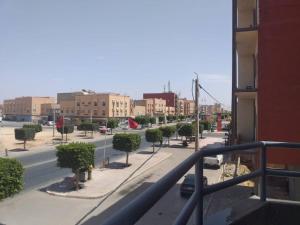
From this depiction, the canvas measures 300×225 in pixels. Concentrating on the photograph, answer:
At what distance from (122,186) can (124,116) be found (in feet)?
339

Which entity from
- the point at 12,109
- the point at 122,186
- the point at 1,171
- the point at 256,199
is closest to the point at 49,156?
the point at 122,186

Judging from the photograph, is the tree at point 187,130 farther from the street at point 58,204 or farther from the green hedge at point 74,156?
the green hedge at point 74,156

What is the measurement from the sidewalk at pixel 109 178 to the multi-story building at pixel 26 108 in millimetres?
112195

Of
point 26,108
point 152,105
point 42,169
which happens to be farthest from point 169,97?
point 42,169

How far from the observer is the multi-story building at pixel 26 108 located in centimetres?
15325

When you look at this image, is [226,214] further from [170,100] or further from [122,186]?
[170,100]

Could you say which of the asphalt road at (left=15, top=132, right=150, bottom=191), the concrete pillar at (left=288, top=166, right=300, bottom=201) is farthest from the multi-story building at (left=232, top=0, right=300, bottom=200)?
the asphalt road at (left=15, top=132, right=150, bottom=191)

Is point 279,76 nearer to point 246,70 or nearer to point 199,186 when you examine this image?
point 246,70

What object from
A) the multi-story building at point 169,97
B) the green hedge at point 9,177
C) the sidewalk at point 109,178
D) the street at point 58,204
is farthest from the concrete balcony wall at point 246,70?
the multi-story building at point 169,97

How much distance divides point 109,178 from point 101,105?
90205 millimetres

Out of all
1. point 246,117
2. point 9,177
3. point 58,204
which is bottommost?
point 58,204

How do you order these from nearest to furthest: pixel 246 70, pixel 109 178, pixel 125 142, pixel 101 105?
pixel 246 70 < pixel 109 178 < pixel 125 142 < pixel 101 105

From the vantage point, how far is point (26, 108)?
6152 inches

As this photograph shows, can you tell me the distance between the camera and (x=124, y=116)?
13462 cm
